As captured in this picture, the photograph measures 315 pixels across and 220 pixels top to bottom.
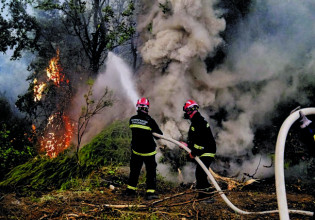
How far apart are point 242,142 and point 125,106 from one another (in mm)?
6653

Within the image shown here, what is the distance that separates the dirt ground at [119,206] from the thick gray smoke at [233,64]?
4054 mm

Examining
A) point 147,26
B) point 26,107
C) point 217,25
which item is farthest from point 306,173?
point 26,107

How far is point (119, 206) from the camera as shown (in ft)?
13.5

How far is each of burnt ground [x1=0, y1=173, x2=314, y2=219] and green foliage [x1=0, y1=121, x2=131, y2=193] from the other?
626 millimetres

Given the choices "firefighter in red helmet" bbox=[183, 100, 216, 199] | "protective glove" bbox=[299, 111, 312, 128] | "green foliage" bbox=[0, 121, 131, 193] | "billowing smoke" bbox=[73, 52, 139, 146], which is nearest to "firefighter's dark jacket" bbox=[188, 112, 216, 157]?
"firefighter in red helmet" bbox=[183, 100, 216, 199]

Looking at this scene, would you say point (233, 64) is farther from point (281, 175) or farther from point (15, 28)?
point (15, 28)

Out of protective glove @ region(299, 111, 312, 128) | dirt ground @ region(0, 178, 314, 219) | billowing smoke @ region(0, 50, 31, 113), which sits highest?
billowing smoke @ region(0, 50, 31, 113)

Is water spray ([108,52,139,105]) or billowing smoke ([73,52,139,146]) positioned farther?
water spray ([108,52,139,105])

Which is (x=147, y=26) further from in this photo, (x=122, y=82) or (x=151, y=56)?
(x=122, y=82)

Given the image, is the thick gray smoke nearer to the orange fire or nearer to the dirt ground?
the dirt ground

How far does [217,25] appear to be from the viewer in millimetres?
10195

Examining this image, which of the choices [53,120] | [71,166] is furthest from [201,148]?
[53,120]

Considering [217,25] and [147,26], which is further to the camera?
[147,26]

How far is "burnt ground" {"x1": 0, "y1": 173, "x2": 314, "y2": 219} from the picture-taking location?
389cm
